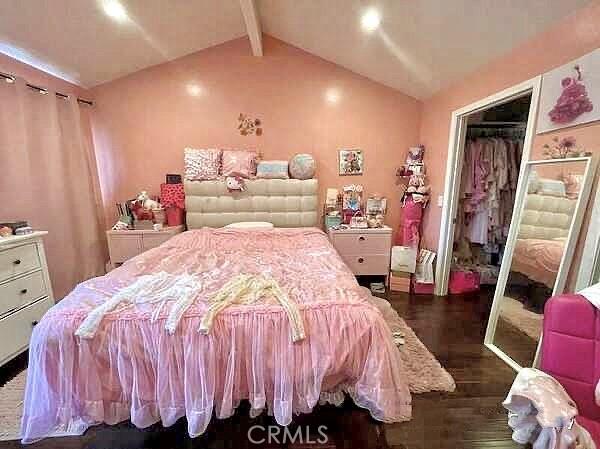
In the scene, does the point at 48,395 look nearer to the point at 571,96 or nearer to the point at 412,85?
the point at 571,96

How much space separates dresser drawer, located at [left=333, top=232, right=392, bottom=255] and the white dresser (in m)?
2.78

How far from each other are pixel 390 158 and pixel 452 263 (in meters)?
1.53

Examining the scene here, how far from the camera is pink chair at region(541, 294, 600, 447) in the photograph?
4.00 ft

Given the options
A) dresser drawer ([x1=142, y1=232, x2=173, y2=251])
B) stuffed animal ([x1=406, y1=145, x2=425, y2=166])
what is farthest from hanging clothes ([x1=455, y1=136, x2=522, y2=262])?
dresser drawer ([x1=142, y1=232, x2=173, y2=251])

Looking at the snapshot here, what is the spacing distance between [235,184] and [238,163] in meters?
0.28

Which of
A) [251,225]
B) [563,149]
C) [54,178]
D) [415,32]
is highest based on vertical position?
[415,32]

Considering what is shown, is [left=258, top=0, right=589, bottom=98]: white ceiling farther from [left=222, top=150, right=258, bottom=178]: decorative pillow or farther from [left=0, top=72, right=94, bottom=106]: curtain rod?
[left=0, top=72, right=94, bottom=106]: curtain rod

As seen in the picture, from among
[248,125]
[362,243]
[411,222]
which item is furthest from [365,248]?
[248,125]

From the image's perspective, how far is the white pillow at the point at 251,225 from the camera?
10.8ft

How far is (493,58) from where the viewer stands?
2.33 m

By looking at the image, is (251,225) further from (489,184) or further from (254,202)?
(489,184)

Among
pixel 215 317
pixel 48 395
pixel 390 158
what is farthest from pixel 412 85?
pixel 48 395

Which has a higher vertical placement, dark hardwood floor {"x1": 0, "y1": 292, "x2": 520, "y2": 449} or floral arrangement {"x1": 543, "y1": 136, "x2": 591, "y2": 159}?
floral arrangement {"x1": 543, "y1": 136, "x2": 591, "y2": 159}

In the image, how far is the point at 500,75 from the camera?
7.54 feet
